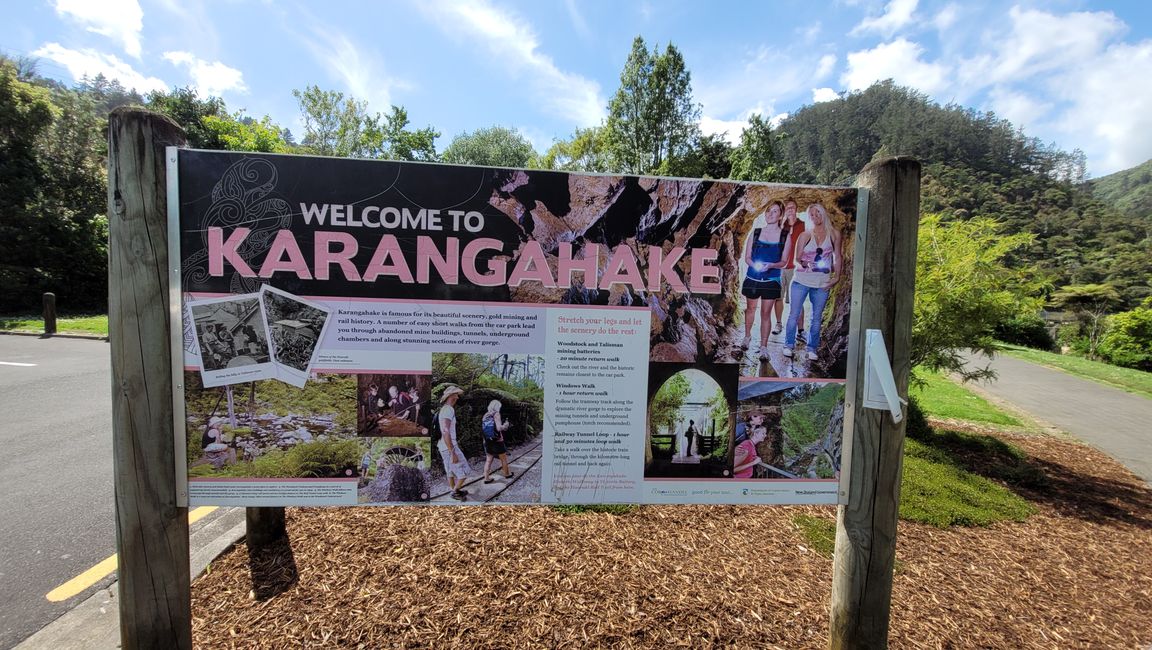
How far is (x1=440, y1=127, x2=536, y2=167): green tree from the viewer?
4434 cm

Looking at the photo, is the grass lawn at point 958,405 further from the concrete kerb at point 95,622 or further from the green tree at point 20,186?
the green tree at point 20,186

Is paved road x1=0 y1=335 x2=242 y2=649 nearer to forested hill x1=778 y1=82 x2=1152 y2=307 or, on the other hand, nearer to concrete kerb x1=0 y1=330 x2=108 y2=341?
concrete kerb x1=0 y1=330 x2=108 y2=341

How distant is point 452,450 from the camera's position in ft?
6.81

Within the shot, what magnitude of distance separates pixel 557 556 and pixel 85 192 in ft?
94.9

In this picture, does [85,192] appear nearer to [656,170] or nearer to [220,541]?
[220,541]

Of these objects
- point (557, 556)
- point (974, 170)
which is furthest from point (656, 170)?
point (974, 170)

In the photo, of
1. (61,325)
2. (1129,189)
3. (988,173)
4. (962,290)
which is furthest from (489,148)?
(1129,189)

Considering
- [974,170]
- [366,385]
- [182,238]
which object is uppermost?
[974,170]

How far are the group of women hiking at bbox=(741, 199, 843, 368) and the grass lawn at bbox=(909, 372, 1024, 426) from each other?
674cm

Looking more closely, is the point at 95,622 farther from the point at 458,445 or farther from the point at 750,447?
the point at 750,447

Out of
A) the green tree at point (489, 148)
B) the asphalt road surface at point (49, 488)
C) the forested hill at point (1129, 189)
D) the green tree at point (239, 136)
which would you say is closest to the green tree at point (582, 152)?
the green tree at point (489, 148)

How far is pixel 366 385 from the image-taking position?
1998 millimetres

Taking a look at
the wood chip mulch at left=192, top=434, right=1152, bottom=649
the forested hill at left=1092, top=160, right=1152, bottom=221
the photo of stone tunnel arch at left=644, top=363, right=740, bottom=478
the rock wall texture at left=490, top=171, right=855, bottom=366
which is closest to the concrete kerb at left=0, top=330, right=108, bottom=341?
the wood chip mulch at left=192, top=434, right=1152, bottom=649

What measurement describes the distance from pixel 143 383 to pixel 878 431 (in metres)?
3.05
